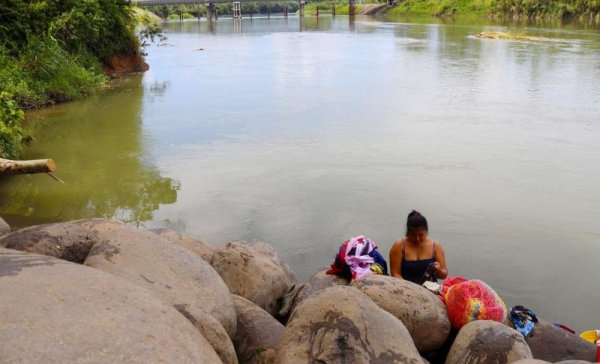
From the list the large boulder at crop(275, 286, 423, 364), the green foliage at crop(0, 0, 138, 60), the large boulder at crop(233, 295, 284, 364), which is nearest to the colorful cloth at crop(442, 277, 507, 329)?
the large boulder at crop(275, 286, 423, 364)

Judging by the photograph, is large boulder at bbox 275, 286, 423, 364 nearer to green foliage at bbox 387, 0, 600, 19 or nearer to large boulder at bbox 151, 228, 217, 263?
large boulder at bbox 151, 228, 217, 263

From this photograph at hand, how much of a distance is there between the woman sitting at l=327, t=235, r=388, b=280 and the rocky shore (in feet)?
0.33

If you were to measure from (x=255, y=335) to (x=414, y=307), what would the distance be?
3.60ft

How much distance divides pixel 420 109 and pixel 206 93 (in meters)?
6.70

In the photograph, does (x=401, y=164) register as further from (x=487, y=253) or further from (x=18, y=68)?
(x=18, y=68)

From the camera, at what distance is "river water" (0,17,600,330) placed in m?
7.21

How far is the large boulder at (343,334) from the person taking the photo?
3.17 meters

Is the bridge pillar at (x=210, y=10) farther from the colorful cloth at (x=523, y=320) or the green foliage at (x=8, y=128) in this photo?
the colorful cloth at (x=523, y=320)

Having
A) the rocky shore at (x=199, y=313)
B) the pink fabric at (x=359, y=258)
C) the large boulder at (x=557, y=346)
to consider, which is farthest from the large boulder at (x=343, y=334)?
the pink fabric at (x=359, y=258)

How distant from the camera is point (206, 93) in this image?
18.1 metres

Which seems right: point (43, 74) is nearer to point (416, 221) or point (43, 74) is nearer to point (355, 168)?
point (355, 168)

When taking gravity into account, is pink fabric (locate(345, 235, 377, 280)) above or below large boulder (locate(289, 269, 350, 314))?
above

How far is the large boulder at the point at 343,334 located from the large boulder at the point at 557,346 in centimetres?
144

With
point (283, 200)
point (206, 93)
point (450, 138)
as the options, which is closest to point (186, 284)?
point (283, 200)
